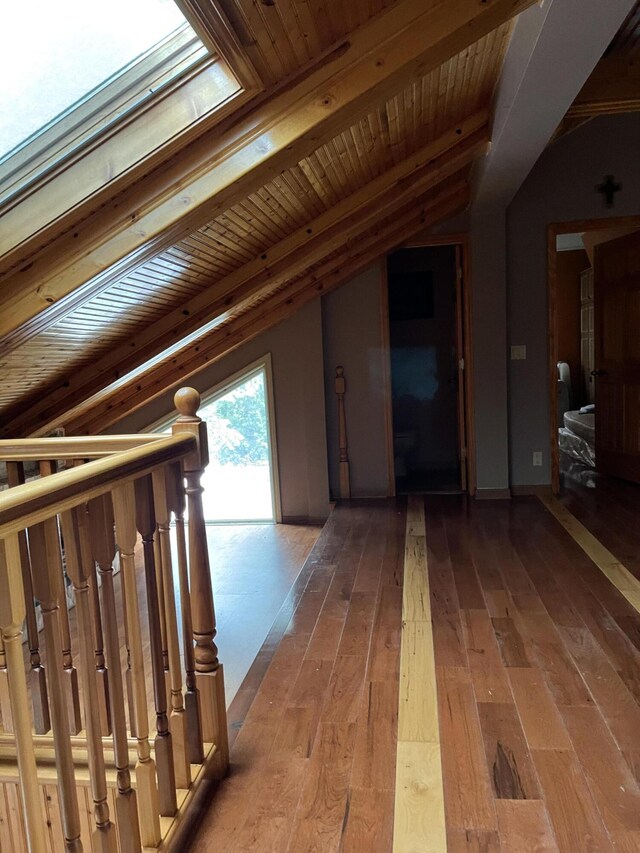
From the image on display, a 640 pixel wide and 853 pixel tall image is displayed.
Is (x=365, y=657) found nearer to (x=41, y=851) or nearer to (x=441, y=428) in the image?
(x=41, y=851)

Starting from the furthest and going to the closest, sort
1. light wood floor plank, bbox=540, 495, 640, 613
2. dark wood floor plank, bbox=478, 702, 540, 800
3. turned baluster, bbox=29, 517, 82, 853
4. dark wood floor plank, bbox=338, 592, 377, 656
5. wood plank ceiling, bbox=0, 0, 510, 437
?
light wood floor plank, bbox=540, 495, 640, 613
dark wood floor plank, bbox=338, 592, 377, 656
wood plank ceiling, bbox=0, 0, 510, 437
dark wood floor plank, bbox=478, 702, 540, 800
turned baluster, bbox=29, 517, 82, 853

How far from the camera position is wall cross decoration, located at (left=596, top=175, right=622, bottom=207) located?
422 centimetres

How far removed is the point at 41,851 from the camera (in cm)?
92

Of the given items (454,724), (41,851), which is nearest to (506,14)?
(454,724)

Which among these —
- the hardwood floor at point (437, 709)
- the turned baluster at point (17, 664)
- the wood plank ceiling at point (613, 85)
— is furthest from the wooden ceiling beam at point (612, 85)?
the turned baluster at point (17, 664)

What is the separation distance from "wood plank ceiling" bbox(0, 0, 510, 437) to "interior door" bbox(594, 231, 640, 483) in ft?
5.06

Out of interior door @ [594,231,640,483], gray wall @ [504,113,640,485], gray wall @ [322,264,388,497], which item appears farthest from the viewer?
gray wall @ [322,264,388,497]

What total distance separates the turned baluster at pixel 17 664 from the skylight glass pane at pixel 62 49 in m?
1.31

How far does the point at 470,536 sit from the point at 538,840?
2.30 meters

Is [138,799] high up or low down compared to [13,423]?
down

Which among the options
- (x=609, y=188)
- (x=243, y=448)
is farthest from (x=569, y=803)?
(x=243, y=448)

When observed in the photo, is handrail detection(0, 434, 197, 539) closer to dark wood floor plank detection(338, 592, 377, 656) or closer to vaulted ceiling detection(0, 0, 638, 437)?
vaulted ceiling detection(0, 0, 638, 437)

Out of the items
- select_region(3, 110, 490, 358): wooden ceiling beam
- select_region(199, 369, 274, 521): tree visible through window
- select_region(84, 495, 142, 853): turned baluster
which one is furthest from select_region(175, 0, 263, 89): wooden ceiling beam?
select_region(199, 369, 274, 521): tree visible through window

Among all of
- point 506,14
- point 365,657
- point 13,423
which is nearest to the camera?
point 506,14
